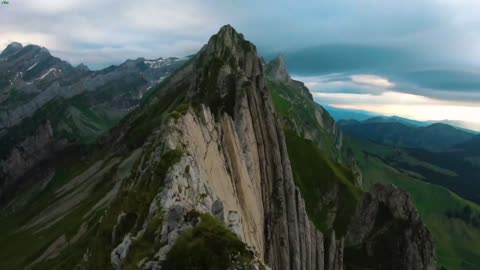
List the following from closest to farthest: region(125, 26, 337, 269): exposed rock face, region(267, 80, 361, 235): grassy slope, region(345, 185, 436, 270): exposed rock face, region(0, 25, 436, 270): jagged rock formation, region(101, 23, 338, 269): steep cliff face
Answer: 1. region(0, 25, 436, 270): jagged rock formation
2. region(101, 23, 338, 269): steep cliff face
3. region(125, 26, 337, 269): exposed rock face
4. region(345, 185, 436, 270): exposed rock face
5. region(267, 80, 361, 235): grassy slope

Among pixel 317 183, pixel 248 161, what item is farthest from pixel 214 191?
pixel 317 183

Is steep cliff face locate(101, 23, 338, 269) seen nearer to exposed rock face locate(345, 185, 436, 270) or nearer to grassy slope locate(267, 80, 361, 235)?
exposed rock face locate(345, 185, 436, 270)

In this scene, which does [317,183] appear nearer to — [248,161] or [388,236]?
[388,236]

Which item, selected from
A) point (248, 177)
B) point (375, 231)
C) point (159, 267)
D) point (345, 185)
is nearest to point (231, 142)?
point (248, 177)

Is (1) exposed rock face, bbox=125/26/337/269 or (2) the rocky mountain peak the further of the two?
(2) the rocky mountain peak

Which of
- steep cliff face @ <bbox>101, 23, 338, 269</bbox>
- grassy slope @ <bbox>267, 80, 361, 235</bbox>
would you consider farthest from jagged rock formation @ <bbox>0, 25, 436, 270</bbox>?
grassy slope @ <bbox>267, 80, 361, 235</bbox>

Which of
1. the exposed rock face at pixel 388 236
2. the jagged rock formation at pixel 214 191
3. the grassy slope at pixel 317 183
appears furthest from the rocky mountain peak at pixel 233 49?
the exposed rock face at pixel 388 236

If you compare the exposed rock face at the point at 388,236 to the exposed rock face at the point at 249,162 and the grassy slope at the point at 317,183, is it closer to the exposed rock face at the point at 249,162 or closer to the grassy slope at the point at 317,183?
the grassy slope at the point at 317,183

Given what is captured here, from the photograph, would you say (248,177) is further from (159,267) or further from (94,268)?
(159,267)

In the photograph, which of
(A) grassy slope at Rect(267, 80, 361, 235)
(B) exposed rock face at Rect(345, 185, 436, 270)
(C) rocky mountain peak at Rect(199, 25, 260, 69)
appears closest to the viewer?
(B) exposed rock face at Rect(345, 185, 436, 270)
